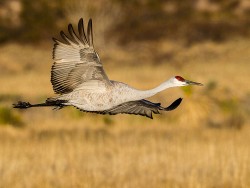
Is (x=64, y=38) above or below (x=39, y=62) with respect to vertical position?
below

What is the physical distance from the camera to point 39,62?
106ft

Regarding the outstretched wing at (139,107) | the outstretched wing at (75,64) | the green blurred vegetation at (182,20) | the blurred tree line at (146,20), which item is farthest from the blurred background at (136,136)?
the green blurred vegetation at (182,20)

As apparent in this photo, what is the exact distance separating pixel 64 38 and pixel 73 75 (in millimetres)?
280

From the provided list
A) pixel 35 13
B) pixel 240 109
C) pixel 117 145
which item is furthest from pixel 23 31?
pixel 117 145

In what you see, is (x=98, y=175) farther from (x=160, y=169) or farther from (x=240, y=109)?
(x=240, y=109)

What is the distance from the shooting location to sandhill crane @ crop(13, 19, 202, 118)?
18.3 feet

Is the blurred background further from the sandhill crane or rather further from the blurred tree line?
the blurred tree line

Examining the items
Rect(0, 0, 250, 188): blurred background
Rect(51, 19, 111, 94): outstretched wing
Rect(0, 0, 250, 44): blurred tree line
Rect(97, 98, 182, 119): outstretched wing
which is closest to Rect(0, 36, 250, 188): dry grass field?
Rect(0, 0, 250, 188): blurred background

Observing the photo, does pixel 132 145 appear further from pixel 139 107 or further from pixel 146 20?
pixel 146 20

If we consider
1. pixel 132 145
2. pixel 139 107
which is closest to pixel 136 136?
pixel 132 145

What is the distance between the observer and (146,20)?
43.1m

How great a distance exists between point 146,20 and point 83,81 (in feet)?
123

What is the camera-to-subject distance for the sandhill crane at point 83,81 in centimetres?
559

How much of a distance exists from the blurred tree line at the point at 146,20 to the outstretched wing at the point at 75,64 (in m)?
30.3
